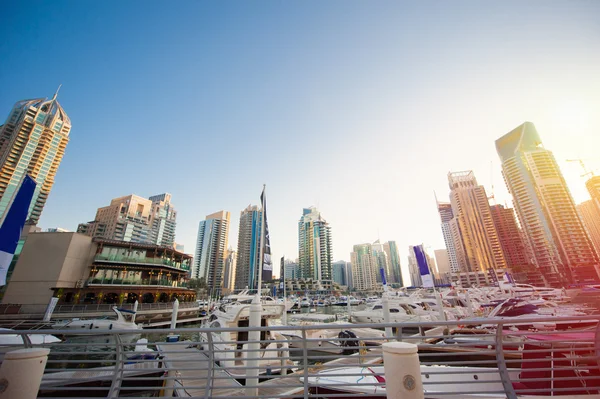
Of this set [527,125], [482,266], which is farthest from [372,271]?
[527,125]

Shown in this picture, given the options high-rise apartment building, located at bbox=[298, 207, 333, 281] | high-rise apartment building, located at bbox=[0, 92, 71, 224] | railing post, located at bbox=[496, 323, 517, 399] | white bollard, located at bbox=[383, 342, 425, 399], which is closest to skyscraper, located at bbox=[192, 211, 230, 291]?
high-rise apartment building, located at bbox=[298, 207, 333, 281]

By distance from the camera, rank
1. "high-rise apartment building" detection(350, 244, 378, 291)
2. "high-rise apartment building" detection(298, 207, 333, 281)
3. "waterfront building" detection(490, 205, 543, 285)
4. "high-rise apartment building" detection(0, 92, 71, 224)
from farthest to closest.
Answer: "high-rise apartment building" detection(350, 244, 378, 291)
"high-rise apartment building" detection(298, 207, 333, 281)
"waterfront building" detection(490, 205, 543, 285)
"high-rise apartment building" detection(0, 92, 71, 224)

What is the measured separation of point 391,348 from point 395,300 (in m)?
Answer: 23.9

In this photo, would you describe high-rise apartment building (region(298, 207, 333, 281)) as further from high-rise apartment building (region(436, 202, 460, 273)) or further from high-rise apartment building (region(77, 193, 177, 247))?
high-rise apartment building (region(77, 193, 177, 247))

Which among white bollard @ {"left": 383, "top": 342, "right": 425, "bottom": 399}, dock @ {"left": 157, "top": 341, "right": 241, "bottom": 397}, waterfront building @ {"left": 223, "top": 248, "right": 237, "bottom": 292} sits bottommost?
dock @ {"left": 157, "top": 341, "right": 241, "bottom": 397}

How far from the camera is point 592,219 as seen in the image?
111m

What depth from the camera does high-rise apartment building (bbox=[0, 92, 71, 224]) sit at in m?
73.2

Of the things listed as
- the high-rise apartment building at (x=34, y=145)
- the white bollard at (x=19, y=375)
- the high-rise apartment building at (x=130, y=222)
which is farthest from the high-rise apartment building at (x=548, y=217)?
the high-rise apartment building at (x=34, y=145)

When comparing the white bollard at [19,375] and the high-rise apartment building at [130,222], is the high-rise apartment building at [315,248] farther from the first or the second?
the white bollard at [19,375]

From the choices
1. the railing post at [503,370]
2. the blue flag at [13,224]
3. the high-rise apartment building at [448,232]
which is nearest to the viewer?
the railing post at [503,370]

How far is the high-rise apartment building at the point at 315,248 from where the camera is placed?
136000mm

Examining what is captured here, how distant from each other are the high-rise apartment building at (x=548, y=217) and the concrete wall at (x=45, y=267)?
450ft

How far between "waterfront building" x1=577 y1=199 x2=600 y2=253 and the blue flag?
6028 inches

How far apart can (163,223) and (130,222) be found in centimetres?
2603
